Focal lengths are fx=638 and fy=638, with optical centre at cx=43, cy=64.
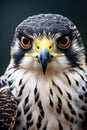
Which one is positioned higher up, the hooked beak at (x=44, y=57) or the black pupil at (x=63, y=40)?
the black pupil at (x=63, y=40)

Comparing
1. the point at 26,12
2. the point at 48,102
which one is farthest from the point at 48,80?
the point at 26,12

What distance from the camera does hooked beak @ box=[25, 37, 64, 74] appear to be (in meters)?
2.34

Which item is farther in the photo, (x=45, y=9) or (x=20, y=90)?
(x=45, y=9)

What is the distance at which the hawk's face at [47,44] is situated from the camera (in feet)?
7.91

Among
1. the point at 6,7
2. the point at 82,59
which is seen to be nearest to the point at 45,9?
the point at 6,7

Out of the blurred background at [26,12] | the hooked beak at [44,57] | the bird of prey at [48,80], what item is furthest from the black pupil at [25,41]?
the blurred background at [26,12]

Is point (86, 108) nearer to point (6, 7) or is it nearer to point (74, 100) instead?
point (74, 100)

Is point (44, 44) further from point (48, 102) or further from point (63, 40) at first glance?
point (48, 102)

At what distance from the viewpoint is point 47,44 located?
2.40 meters

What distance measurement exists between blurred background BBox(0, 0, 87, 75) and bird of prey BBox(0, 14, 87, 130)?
3.54 feet

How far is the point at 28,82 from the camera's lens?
2506 mm

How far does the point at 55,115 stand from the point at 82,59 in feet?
0.81

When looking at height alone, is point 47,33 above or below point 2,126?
above

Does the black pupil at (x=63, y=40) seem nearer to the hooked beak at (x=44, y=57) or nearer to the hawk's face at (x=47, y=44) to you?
the hawk's face at (x=47, y=44)
